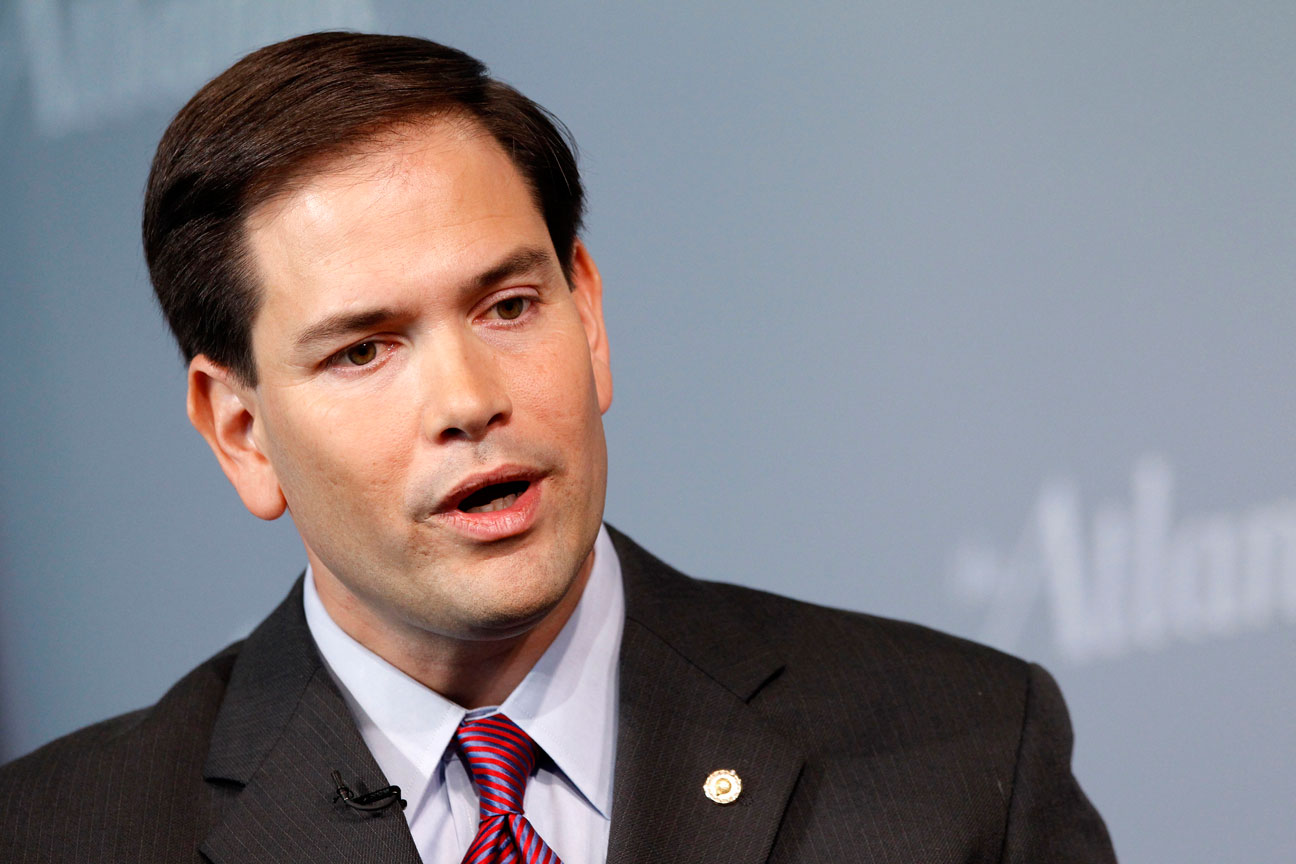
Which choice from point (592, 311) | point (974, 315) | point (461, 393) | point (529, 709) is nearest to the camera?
point (461, 393)

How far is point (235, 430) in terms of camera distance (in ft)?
6.59

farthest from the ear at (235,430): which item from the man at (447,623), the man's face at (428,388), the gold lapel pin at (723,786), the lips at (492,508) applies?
the gold lapel pin at (723,786)

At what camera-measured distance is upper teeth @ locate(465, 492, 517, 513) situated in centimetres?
176

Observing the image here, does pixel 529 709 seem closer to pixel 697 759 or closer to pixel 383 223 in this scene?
pixel 697 759

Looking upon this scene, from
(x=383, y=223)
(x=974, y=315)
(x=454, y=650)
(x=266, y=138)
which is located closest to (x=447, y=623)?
(x=454, y=650)

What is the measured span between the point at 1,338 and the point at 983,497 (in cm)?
221

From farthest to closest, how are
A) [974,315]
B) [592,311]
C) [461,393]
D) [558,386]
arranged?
[974,315] → [592,311] → [558,386] → [461,393]

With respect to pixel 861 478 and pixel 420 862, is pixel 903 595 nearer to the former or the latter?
pixel 861 478

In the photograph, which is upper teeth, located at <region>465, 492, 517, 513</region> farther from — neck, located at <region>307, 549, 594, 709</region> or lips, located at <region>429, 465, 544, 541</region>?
neck, located at <region>307, 549, 594, 709</region>

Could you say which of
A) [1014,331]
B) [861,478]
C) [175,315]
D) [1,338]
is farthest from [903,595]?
[1,338]

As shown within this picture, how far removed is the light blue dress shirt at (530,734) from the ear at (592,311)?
0.34 meters

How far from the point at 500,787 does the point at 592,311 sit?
69 centimetres

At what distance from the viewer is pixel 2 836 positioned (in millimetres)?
1938

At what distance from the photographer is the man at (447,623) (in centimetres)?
176
